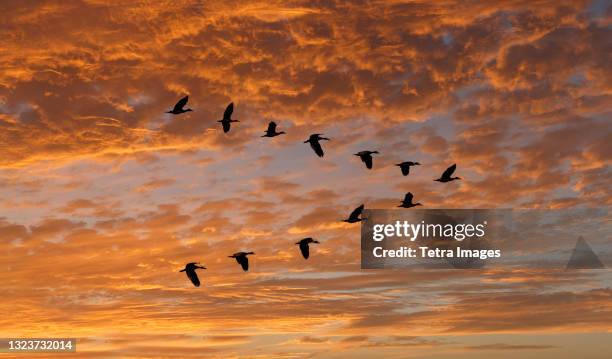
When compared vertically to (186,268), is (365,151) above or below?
above

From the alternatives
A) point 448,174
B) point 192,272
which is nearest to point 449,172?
point 448,174

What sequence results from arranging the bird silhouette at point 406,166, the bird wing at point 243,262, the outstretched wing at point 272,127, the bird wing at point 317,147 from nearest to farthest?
the bird wing at point 317,147
the bird wing at point 243,262
the outstretched wing at point 272,127
the bird silhouette at point 406,166

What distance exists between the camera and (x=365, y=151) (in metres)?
84.9

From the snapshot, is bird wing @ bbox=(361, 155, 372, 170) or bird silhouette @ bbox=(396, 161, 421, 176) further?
bird wing @ bbox=(361, 155, 372, 170)

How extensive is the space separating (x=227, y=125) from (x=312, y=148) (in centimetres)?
619

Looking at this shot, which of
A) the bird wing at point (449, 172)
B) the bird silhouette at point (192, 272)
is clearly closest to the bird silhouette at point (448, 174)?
the bird wing at point (449, 172)

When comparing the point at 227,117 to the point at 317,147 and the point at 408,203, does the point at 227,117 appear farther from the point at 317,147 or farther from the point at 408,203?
the point at 408,203

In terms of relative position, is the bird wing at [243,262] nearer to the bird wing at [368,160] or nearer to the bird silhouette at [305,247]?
the bird silhouette at [305,247]

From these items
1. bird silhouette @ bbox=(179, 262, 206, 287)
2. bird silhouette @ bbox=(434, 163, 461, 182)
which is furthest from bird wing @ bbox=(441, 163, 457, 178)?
bird silhouette @ bbox=(179, 262, 206, 287)

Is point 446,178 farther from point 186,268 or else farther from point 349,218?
point 186,268

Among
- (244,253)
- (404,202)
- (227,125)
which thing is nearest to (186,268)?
(244,253)

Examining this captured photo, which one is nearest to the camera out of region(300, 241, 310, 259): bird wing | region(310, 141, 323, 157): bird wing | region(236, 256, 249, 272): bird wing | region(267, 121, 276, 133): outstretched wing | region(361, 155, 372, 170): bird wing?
region(310, 141, 323, 157): bird wing

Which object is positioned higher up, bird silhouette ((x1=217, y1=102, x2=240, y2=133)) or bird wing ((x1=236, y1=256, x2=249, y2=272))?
bird silhouette ((x1=217, y1=102, x2=240, y2=133))

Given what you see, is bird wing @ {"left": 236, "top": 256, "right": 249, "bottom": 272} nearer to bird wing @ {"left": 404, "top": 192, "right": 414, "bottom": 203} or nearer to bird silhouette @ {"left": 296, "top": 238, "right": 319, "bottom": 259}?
bird silhouette @ {"left": 296, "top": 238, "right": 319, "bottom": 259}
